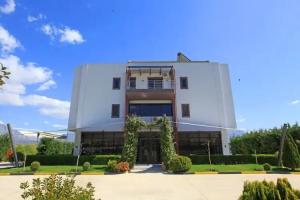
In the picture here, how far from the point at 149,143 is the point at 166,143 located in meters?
5.98

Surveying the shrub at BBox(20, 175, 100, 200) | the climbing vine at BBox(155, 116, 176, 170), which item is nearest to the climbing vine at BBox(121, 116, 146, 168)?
the climbing vine at BBox(155, 116, 176, 170)

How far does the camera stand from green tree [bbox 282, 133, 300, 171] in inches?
724

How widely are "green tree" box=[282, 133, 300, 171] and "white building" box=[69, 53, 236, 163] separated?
9.08 meters

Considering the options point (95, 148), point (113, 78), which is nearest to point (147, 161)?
point (95, 148)

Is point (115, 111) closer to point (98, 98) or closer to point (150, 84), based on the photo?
point (98, 98)

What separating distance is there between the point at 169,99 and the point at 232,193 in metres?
18.7

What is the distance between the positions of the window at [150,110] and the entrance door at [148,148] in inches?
95.7

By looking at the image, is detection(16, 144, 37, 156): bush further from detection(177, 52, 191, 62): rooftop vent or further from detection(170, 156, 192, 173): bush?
detection(177, 52, 191, 62): rooftop vent

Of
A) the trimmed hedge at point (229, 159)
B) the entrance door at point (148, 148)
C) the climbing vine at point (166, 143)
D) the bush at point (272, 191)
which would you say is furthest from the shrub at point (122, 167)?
the bush at point (272, 191)

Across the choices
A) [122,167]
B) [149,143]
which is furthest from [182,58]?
[122,167]

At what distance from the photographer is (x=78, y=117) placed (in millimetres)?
28594

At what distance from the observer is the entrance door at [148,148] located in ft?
89.1

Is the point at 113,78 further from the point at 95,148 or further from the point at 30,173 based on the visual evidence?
the point at 30,173

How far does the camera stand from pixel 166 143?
71.3 feet
